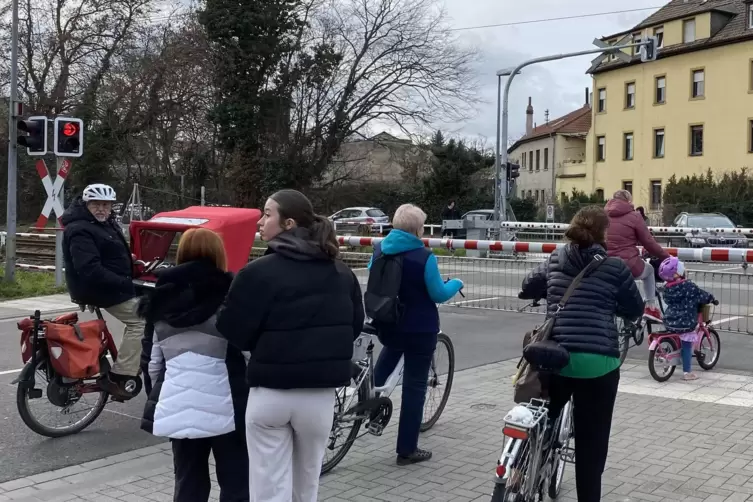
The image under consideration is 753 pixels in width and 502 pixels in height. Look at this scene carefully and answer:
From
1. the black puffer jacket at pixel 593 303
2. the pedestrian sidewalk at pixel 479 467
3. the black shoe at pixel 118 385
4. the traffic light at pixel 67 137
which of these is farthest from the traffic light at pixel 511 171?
the black puffer jacket at pixel 593 303

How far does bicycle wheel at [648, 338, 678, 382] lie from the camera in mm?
8305

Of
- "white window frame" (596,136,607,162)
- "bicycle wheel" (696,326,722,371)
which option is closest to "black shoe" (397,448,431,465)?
"bicycle wheel" (696,326,722,371)

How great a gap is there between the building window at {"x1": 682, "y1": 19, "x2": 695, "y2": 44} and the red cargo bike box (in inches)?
1760

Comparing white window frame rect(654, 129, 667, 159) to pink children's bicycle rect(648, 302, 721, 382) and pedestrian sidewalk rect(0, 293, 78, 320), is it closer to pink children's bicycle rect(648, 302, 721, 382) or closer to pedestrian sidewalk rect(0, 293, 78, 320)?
pedestrian sidewalk rect(0, 293, 78, 320)

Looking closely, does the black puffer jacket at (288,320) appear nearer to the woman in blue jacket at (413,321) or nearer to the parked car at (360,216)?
the woman in blue jacket at (413,321)

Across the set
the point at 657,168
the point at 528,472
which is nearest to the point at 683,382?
the point at 528,472

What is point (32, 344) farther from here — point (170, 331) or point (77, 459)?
point (170, 331)

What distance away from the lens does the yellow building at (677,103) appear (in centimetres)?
4391

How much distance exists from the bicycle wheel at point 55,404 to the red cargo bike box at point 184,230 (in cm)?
113

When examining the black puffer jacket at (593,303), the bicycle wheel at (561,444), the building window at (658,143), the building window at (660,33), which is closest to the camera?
the black puffer jacket at (593,303)

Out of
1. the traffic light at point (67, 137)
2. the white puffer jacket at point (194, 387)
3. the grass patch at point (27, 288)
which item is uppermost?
the traffic light at point (67, 137)

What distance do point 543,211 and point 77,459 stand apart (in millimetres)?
47365

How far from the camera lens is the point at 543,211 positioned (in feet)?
168

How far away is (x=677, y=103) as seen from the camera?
47.3 metres
